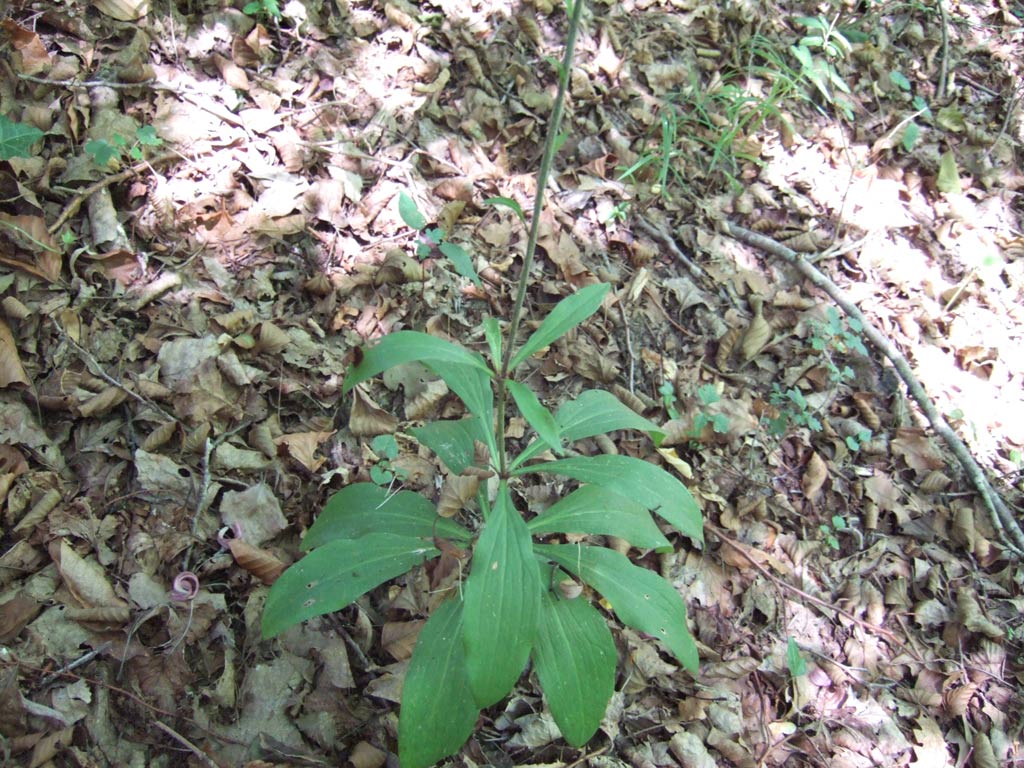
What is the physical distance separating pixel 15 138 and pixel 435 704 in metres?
2.39

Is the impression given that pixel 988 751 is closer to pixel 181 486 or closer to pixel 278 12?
pixel 181 486

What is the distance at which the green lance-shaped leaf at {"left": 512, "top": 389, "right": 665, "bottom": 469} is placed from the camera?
6.63 ft

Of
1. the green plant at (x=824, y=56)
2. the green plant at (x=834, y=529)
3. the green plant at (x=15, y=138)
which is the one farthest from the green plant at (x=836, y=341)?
the green plant at (x=15, y=138)

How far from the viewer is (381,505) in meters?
2.02

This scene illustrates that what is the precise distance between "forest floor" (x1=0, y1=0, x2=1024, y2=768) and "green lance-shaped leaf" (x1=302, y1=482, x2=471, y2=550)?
0.28 metres

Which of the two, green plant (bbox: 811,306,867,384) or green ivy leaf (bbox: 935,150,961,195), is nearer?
green plant (bbox: 811,306,867,384)

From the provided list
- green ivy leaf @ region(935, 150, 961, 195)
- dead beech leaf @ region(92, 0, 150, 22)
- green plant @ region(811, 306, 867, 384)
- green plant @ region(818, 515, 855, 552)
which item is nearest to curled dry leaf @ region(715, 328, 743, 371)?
green plant @ region(811, 306, 867, 384)

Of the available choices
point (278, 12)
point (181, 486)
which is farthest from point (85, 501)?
point (278, 12)

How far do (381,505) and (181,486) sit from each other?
2.36ft

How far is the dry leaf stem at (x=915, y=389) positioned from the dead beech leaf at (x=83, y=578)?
130 inches

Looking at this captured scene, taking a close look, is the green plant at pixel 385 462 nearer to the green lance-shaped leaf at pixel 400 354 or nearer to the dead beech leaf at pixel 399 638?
the dead beech leaf at pixel 399 638

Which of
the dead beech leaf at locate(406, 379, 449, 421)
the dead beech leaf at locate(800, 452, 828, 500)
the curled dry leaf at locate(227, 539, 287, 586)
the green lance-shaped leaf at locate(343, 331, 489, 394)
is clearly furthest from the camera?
the dead beech leaf at locate(800, 452, 828, 500)

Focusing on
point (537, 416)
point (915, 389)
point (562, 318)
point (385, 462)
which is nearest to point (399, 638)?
point (385, 462)

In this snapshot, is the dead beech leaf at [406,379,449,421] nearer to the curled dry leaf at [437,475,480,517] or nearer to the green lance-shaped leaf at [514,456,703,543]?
the curled dry leaf at [437,475,480,517]
